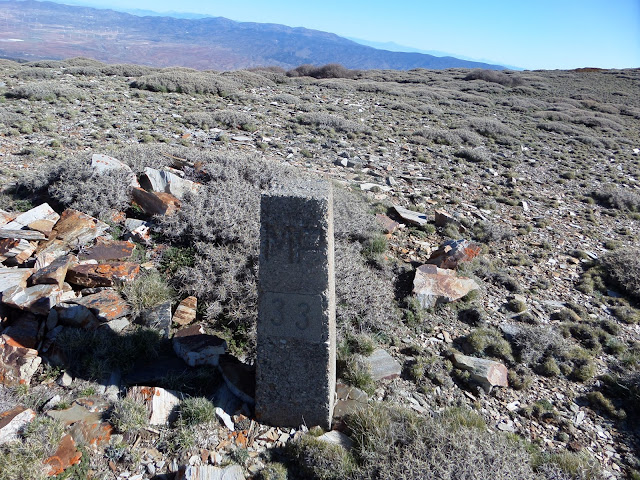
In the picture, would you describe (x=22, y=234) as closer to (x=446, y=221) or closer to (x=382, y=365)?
(x=382, y=365)

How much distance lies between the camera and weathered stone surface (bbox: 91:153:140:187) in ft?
22.4

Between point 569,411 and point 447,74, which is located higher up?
point 447,74

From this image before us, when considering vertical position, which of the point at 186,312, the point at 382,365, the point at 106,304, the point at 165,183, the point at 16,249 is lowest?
the point at 382,365

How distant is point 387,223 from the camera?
8164 millimetres

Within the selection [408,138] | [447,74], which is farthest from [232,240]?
[447,74]

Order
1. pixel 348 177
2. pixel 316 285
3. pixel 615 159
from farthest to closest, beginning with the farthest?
pixel 615 159, pixel 348 177, pixel 316 285

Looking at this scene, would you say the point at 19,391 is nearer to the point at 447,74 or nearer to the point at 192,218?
the point at 192,218

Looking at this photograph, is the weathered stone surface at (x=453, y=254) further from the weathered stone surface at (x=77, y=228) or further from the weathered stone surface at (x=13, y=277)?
the weathered stone surface at (x=13, y=277)

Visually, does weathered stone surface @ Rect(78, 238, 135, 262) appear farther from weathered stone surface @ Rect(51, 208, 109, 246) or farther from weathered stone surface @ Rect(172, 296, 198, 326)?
weathered stone surface @ Rect(172, 296, 198, 326)

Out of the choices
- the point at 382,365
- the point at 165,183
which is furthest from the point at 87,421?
the point at 165,183

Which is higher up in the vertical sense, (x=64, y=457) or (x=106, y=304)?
(x=106, y=304)

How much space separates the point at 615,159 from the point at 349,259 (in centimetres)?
1817

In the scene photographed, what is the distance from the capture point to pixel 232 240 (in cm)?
598

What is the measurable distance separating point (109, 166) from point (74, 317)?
12.5 feet
